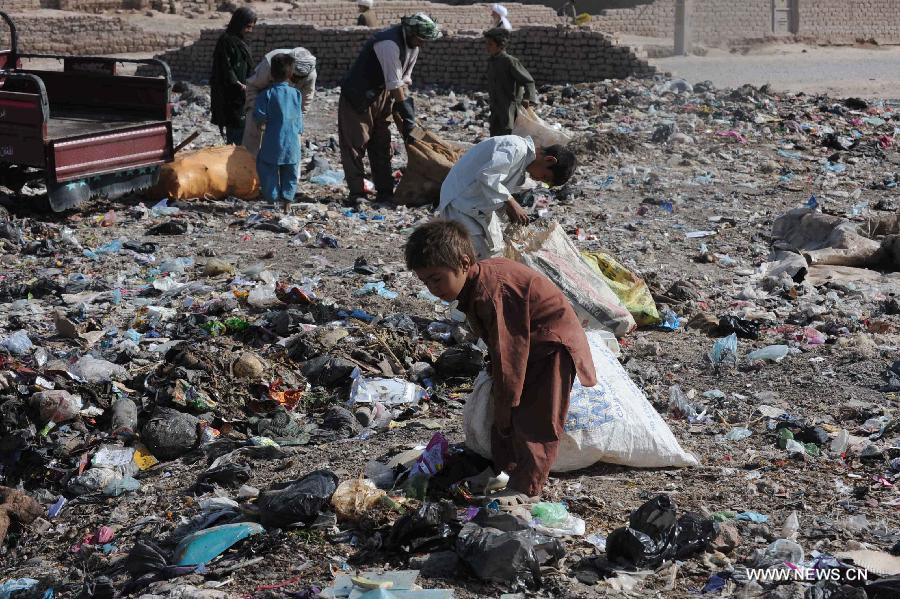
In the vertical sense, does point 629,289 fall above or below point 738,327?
above

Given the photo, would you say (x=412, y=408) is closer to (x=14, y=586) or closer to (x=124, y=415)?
(x=124, y=415)

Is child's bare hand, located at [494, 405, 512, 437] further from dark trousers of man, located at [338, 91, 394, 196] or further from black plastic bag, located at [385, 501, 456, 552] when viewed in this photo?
dark trousers of man, located at [338, 91, 394, 196]

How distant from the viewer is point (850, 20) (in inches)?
925

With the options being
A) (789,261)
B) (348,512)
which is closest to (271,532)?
(348,512)

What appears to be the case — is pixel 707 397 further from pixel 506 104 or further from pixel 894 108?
pixel 894 108

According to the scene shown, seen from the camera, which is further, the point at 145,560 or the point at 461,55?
the point at 461,55

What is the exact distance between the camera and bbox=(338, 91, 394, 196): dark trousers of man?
831 cm

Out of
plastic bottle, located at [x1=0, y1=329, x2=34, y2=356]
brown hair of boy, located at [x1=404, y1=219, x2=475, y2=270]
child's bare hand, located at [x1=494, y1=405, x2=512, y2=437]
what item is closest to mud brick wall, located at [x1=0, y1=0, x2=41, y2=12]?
plastic bottle, located at [x1=0, y1=329, x2=34, y2=356]

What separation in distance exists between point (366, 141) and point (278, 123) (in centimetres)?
74

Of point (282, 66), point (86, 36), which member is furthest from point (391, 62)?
point (86, 36)

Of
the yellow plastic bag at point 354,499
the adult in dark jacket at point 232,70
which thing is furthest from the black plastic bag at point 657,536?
the adult in dark jacket at point 232,70

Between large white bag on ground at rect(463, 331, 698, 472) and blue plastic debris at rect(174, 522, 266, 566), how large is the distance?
81 centimetres

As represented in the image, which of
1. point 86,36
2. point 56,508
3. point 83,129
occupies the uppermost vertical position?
point 86,36

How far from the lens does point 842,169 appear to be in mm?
10133
